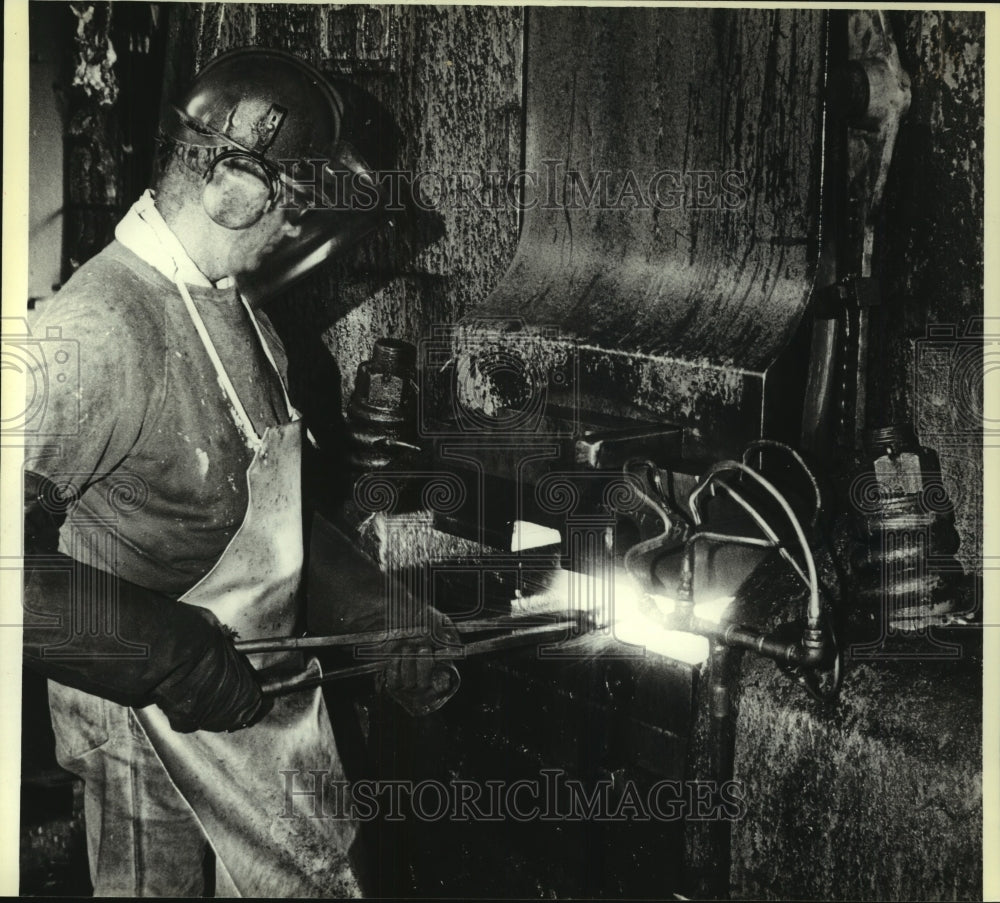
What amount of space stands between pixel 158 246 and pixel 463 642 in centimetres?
86

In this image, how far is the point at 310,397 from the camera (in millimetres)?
2043

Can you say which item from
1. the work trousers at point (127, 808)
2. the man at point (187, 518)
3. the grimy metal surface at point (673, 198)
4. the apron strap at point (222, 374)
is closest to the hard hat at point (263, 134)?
the man at point (187, 518)

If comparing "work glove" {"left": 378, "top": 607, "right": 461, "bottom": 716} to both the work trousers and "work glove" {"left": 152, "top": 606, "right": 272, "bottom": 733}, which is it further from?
the work trousers

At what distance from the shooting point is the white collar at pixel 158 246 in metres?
1.86

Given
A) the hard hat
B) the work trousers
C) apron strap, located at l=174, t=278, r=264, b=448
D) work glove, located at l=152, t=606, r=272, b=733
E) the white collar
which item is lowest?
the work trousers

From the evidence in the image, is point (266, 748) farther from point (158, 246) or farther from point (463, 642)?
point (158, 246)

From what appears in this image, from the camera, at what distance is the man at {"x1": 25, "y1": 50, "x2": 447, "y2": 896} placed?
1.84 metres

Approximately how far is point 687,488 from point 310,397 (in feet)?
2.29

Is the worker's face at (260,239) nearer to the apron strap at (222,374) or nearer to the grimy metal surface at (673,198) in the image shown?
the apron strap at (222,374)

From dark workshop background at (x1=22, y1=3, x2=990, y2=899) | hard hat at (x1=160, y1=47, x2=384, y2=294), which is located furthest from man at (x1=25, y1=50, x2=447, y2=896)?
dark workshop background at (x1=22, y1=3, x2=990, y2=899)

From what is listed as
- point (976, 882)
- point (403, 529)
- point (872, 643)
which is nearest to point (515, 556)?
point (403, 529)

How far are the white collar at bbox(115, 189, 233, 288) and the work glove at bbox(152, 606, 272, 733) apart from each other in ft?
1.83

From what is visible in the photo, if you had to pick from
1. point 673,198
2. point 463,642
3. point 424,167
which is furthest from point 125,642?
point 673,198

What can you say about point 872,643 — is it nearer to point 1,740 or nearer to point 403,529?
→ point 403,529
